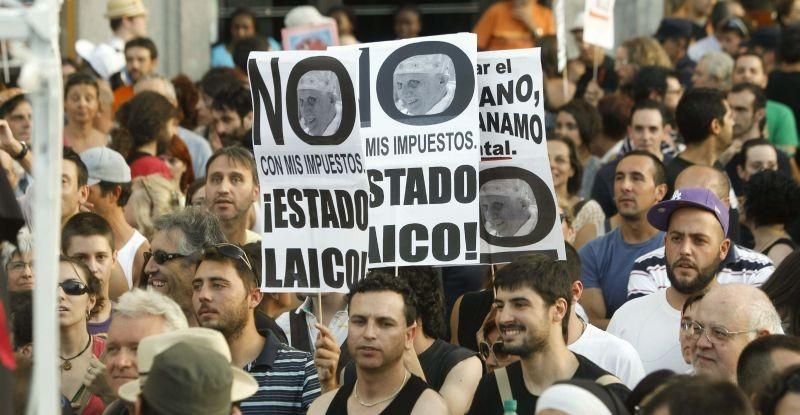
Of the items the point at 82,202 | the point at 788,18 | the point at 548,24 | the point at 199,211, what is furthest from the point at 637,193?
the point at 788,18

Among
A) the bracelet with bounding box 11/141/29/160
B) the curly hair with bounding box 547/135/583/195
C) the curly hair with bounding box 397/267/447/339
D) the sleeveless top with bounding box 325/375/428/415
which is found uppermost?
the bracelet with bounding box 11/141/29/160

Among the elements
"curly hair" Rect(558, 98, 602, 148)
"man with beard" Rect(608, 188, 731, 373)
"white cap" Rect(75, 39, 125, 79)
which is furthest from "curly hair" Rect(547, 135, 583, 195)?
"white cap" Rect(75, 39, 125, 79)

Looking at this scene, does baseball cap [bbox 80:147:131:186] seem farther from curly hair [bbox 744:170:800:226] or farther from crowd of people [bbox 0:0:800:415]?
curly hair [bbox 744:170:800:226]

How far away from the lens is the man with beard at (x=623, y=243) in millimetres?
8602

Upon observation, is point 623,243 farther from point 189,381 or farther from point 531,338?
point 189,381

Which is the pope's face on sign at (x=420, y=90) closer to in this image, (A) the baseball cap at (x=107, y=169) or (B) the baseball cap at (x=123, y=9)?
(A) the baseball cap at (x=107, y=169)

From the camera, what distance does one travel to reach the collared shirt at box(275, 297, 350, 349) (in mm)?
7707

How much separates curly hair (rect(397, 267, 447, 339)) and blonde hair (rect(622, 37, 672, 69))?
7253mm

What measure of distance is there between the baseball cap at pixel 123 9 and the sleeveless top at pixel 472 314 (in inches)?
299

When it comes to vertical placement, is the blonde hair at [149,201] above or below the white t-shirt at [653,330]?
above

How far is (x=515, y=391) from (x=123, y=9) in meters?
9.20

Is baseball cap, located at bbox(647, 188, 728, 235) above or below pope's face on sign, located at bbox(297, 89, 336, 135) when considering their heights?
below

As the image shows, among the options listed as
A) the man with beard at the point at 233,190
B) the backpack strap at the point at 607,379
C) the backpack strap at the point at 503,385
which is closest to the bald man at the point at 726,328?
the backpack strap at the point at 607,379

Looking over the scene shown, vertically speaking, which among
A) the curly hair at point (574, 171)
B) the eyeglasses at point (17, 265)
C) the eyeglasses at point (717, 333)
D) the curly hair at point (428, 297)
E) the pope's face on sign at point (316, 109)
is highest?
the pope's face on sign at point (316, 109)
